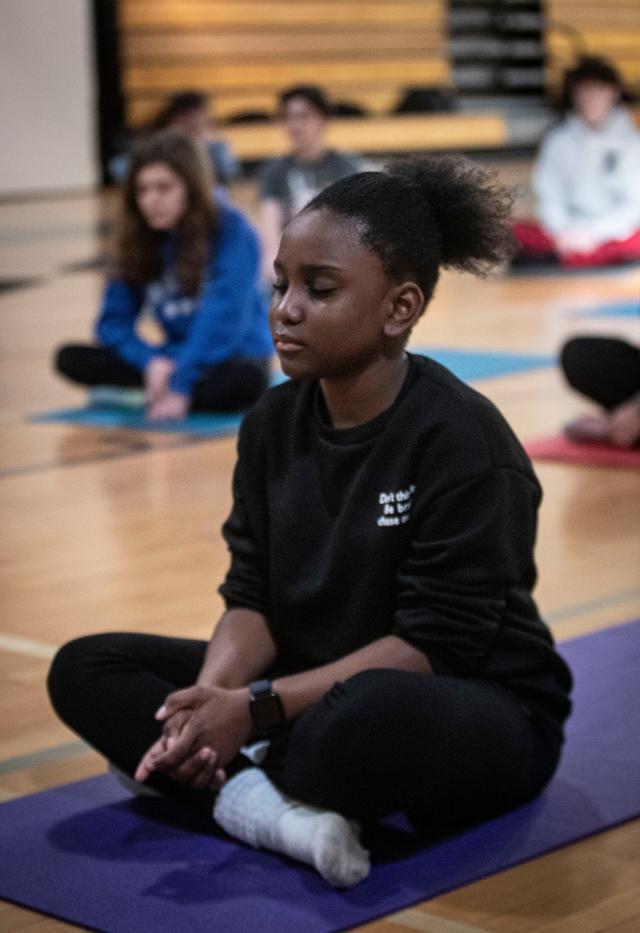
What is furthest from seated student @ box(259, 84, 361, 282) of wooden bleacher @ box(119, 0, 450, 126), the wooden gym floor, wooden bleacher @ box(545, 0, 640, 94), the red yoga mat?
wooden bleacher @ box(545, 0, 640, 94)

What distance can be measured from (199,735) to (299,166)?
5.75 m

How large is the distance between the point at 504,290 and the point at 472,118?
804cm

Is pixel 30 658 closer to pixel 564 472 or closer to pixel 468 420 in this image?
pixel 468 420

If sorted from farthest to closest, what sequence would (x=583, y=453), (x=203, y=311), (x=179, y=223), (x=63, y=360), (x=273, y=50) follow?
(x=273, y=50) → (x=63, y=360) → (x=203, y=311) → (x=179, y=223) → (x=583, y=453)

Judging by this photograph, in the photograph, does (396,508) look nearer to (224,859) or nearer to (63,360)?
(224,859)

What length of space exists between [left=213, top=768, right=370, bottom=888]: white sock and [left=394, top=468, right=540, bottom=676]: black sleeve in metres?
0.23

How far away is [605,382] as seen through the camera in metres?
4.66

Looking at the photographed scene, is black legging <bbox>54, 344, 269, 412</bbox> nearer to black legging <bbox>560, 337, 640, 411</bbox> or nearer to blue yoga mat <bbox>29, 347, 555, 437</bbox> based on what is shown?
blue yoga mat <bbox>29, 347, 555, 437</bbox>

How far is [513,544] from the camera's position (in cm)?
208

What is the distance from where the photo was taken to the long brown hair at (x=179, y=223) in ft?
15.8

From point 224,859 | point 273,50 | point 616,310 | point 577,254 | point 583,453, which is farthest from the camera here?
point 273,50

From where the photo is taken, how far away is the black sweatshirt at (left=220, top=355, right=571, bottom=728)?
2045 mm

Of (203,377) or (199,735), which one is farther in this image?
(203,377)

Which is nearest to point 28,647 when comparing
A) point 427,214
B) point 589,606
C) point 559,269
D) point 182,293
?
point 589,606
